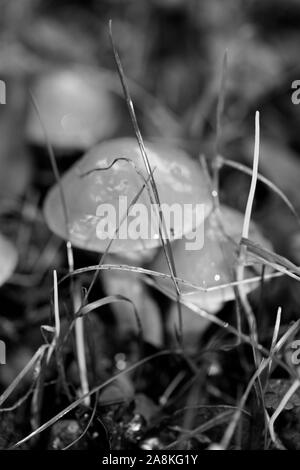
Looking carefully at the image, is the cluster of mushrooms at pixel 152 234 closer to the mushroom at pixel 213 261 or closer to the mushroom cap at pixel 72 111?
the mushroom at pixel 213 261

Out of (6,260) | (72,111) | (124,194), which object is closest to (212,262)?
(124,194)

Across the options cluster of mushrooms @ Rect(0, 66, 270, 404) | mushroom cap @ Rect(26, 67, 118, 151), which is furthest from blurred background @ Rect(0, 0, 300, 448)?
cluster of mushrooms @ Rect(0, 66, 270, 404)

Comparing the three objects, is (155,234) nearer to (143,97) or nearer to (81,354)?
(81,354)

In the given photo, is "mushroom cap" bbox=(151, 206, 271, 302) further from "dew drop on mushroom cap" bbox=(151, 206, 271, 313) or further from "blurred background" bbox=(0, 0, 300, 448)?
"blurred background" bbox=(0, 0, 300, 448)

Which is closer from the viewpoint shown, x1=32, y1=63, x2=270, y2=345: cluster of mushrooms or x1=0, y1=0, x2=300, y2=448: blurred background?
x1=32, y1=63, x2=270, y2=345: cluster of mushrooms

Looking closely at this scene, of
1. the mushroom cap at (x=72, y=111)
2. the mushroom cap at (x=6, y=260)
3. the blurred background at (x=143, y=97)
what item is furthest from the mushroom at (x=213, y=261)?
the mushroom cap at (x=72, y=111)

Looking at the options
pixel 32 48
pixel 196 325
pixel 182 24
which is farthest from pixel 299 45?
pixel 196 325
